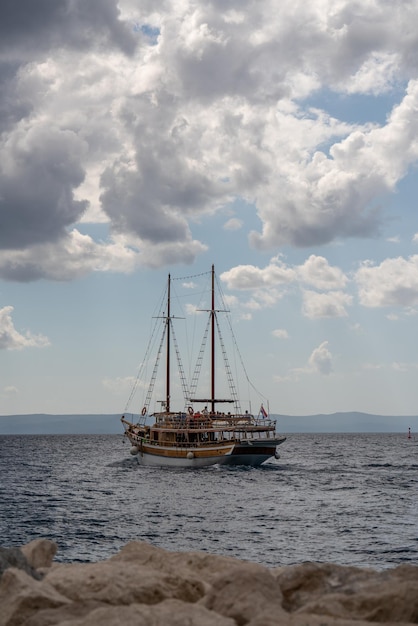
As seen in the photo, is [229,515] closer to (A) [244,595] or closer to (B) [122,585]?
(B) [122,585]

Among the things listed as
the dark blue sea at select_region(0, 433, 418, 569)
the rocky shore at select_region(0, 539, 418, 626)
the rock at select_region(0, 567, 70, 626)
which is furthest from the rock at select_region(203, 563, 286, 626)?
the dark blue sea at select_region(0, 433, 418, 569)

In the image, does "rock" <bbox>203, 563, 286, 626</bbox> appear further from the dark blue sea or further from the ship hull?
the ship hull

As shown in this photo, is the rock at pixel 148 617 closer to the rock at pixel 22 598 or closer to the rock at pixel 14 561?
the rock at pixel 22 598

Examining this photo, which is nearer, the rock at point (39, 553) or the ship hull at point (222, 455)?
the rock at point (39, 553)

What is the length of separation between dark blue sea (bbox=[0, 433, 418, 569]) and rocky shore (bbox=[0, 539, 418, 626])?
17.3 metres

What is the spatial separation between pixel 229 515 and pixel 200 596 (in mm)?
30692

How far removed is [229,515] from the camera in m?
37.2

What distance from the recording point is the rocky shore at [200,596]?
593cm

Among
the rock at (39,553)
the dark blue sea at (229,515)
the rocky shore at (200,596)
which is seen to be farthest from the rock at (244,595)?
the dark blue sea at (229,515)

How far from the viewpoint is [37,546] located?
9.34 meters

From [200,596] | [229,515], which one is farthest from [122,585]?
[229,515]

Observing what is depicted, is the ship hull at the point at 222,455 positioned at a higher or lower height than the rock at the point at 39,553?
lower

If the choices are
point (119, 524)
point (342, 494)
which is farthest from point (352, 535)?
point (342, 494)

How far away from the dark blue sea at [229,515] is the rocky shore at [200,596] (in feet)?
56.9
